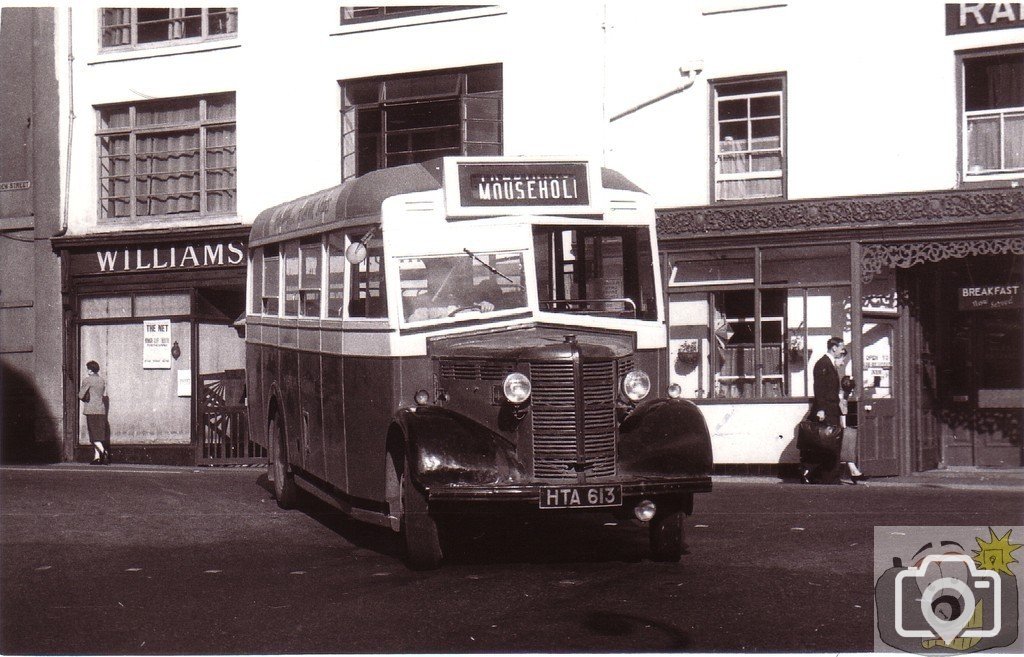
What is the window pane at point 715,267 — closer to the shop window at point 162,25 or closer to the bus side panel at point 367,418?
the shop window at point 162,25

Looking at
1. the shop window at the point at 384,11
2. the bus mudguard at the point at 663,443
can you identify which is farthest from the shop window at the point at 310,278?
the shop window at the point at 384,11

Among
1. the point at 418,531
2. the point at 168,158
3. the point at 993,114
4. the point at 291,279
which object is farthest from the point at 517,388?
the point at 168,158

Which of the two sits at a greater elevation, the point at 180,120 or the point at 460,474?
the point at 180,120

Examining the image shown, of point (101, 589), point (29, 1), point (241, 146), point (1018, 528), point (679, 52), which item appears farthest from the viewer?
point (241, 146)

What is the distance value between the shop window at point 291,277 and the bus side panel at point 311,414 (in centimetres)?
54

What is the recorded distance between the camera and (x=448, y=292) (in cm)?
Result: 984

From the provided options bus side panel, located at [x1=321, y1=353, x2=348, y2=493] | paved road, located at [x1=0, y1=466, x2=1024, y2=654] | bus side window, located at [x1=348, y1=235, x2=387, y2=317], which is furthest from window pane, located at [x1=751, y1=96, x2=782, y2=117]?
bus side window, located at [x1=348, y1=235, x2=387, y2=317]

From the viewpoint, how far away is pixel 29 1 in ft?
26.3

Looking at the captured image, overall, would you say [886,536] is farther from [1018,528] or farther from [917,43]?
[917,43]

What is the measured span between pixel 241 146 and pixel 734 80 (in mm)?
8269

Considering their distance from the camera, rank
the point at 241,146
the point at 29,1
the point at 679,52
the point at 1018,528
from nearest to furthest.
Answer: the point at 29,1 → the point at 1018,528 → the point at 679,52 → the point at 241,146

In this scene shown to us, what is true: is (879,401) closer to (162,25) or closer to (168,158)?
(168,158)

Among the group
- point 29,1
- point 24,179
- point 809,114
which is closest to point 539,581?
point 29,1

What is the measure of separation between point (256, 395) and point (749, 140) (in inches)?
310
